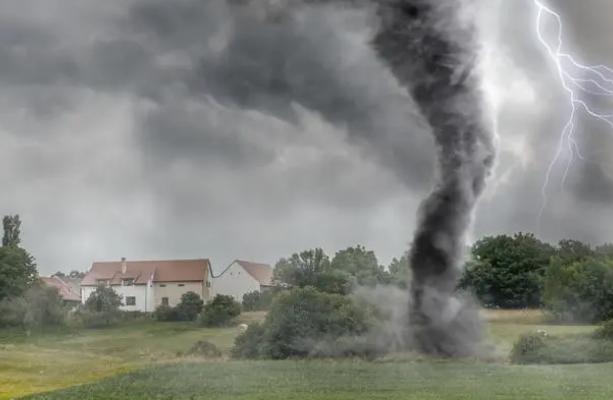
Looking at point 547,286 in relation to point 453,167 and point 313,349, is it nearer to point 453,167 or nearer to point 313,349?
point 453,167

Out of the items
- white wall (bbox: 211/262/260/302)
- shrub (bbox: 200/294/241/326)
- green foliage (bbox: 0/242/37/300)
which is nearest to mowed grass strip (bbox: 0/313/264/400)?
shrub (bbox: 200/294/241/326)

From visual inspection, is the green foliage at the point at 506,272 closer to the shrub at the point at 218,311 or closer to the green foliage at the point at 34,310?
the shrub at the point at 218,311

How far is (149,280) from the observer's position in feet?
123

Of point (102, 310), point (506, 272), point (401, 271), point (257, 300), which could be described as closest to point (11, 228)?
point (102, 310)

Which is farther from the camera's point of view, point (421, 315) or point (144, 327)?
point (421, 315)

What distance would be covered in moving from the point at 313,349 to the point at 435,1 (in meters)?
16.8

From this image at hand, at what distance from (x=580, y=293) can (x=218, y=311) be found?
61.8 ft

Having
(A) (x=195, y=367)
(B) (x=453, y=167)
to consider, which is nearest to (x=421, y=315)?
(B) (x=453, y=167)

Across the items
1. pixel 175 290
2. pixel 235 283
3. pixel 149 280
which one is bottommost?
pixel 175 290

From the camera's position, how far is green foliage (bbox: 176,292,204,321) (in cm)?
3519

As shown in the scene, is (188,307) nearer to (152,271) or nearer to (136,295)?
(136,295)

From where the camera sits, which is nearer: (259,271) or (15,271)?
(15,271)

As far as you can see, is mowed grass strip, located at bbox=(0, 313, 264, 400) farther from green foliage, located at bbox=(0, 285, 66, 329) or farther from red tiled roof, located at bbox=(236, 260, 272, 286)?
red tiled roof, located at bbox=(236, 260, 272, 286)

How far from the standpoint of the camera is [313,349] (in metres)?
35.4
